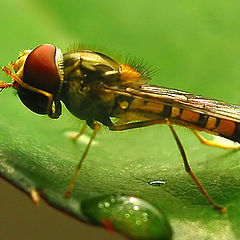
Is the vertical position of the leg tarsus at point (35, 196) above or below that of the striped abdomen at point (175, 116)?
below

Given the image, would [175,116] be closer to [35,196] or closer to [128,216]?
[128,216]

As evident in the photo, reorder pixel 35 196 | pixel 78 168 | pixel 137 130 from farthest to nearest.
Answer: pixel 137 130 < pixel 78 168 < pixel 35 196

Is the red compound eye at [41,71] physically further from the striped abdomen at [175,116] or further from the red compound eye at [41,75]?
the striped abdomen at [175,116]

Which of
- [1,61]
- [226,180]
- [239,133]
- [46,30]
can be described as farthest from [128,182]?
[46,30]

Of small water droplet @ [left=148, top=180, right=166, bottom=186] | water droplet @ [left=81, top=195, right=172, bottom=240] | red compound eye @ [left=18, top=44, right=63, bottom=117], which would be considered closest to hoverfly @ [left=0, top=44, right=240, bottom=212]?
red compound eye @ [left=18, top=44, right=63, bottom=117]

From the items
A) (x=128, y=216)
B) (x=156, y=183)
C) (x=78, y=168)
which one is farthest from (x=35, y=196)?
(x=156, y=183)

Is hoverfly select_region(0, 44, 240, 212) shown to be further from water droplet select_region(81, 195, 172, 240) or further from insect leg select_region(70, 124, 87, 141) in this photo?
water droplet select_region(81, 195, 172, 240)

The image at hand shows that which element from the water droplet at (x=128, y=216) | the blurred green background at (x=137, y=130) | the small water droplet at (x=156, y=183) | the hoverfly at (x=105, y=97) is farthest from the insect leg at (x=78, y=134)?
the water droplet at (x=128, y=216)

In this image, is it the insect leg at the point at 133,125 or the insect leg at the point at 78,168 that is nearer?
the insect leg at the point at 78,168
